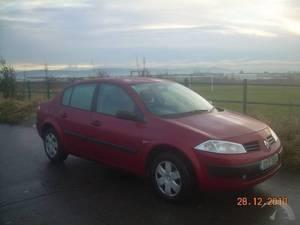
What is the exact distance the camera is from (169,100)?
6242 millimetres

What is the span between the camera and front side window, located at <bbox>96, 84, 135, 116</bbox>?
241 inches

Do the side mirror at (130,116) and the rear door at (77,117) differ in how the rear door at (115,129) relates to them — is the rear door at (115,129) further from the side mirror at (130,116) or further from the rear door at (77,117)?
the rear door at (77,117)

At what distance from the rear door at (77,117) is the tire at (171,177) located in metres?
1.53

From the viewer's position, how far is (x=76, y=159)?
7793 mm

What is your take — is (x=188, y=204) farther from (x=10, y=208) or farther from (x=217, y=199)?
(x=10, y=208)

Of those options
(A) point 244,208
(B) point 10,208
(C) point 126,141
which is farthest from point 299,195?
(B) point 10,208

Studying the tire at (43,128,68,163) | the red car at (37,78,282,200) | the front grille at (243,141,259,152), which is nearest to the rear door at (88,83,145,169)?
the red car at (37,78,282,200)

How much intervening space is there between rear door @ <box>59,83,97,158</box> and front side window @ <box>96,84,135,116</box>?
0.23 m

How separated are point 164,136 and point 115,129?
946 mm

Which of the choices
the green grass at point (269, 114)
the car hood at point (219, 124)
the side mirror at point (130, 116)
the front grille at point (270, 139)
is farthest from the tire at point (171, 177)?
the green grass at point (269, 114)

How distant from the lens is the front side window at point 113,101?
6120mm

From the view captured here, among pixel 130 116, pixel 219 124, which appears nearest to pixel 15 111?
pixel 130 116
